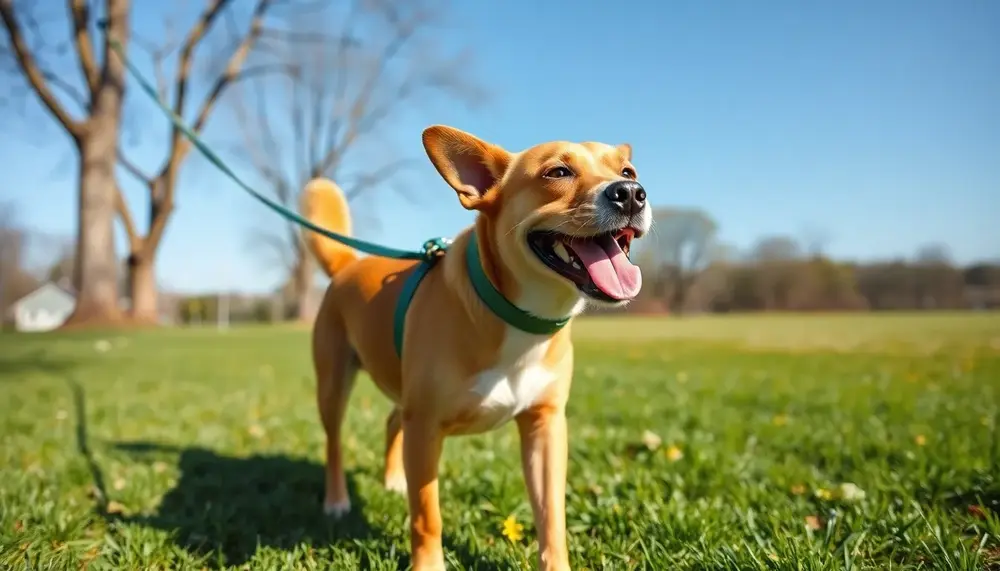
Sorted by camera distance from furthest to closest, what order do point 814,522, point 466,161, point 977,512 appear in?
point 814,522, point 977,512, point 466,161

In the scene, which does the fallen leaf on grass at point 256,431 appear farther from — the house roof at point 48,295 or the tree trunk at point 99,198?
the house roof at point 48,295

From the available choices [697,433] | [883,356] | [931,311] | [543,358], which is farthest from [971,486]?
[931,311]

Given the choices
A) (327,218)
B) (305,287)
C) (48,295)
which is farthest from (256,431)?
(48,295)

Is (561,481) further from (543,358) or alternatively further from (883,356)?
(883,356)

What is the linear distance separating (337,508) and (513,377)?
143 cm

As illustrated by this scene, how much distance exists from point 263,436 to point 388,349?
8.93 feet

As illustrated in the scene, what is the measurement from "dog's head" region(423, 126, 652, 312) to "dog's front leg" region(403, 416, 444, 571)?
2.09 feet

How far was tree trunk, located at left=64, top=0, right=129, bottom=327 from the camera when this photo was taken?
622 inches

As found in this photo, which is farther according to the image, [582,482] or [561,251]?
[582,482]

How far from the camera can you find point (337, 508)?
10.1ft

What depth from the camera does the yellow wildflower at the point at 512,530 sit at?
257cm

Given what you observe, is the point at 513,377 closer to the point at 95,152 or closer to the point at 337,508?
the point at 337,508

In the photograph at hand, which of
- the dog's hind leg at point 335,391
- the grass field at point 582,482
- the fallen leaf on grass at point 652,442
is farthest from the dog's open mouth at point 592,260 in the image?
the fallen leaf on grass at point 652,442

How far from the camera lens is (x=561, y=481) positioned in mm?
2307
